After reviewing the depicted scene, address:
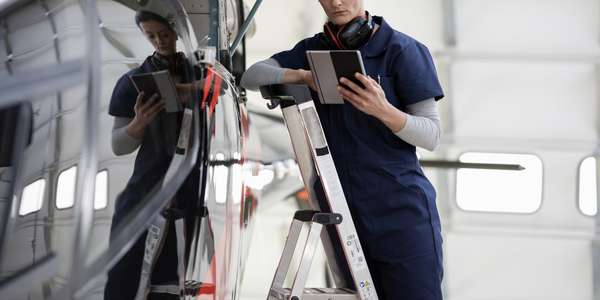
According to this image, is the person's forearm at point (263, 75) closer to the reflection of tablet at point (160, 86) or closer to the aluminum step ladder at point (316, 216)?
the aluminum step ladder at point (316, 216)

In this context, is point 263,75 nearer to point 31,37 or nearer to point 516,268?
point 31,37

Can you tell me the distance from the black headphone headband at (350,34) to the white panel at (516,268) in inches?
191

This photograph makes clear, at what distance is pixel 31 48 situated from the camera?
964mm

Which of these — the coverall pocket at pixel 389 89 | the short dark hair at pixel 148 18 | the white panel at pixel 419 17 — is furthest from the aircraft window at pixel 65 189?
the white panel at pixel 419 17

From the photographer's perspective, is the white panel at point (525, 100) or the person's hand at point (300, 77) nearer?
the person's hand at point (300, 77)

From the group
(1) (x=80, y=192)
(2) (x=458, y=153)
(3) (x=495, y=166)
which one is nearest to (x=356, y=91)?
(1) (x=80, y=192)

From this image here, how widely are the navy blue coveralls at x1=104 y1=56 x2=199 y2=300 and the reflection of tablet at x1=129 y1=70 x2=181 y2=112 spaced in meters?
0.01

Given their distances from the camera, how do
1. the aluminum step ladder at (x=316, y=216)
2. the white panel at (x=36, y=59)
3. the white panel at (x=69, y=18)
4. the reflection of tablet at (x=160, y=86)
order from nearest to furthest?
the white panel at (x=36, y=59) → the white panel at (x=69, y=18) → the reflection of tablet at (x=160, y=86) → the aluminum step ladder at (x=316, y=216)

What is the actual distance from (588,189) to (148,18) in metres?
5.74

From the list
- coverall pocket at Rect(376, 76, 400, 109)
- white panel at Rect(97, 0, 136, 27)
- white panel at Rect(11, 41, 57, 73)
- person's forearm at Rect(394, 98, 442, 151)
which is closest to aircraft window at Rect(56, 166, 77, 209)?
white panel at Rect(11, 41, 57, 73)

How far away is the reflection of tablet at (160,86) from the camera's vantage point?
50.6 inches

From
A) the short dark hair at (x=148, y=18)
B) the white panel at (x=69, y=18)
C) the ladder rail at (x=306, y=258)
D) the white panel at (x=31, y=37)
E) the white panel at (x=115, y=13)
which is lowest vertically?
the ladder rail at (x=306, y=258)

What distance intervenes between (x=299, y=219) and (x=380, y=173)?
0.77ft

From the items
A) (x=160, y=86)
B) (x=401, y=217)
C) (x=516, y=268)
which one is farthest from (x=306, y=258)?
(x=516, y=268)
